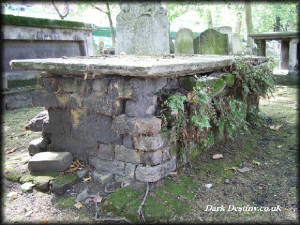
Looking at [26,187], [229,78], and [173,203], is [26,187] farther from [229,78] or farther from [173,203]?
[229,78]

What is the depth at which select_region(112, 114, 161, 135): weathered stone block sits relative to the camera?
2.80 meters

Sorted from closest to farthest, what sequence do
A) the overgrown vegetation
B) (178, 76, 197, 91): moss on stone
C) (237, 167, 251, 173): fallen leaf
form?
the overgrown vegetation → (178, 76, 197, 91): moss on stone → (237, 167, 251, 173): fallen leaf

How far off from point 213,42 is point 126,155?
6875mm

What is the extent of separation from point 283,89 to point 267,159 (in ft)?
16.9

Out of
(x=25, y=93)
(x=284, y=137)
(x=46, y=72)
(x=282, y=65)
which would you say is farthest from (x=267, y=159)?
(x=282, y=65)

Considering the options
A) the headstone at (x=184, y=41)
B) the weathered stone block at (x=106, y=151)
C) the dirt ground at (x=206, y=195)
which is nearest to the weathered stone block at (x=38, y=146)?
the dirt ground at (x=206, y=195)

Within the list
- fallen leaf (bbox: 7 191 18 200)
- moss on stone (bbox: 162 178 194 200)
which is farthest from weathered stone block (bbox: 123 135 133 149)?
fallen leaf (bbox: 7 191 18 200)

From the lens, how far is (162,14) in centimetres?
614

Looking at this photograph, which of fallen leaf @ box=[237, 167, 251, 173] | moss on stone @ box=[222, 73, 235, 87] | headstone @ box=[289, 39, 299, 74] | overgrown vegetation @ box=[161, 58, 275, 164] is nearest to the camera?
overgrown vegetation @ box=[161, 58, 275, 164]

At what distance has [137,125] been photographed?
2.82 m

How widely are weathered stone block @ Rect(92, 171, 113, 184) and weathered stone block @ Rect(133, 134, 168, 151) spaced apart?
18.6 inches

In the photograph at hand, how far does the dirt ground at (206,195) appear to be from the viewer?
8.32ft

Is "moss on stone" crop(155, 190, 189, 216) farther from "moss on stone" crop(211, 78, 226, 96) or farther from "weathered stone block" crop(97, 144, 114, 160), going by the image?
"moss on stone" crop(211, 78, 226, 96)

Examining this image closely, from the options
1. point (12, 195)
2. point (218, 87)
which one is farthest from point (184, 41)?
point (12, 195)
